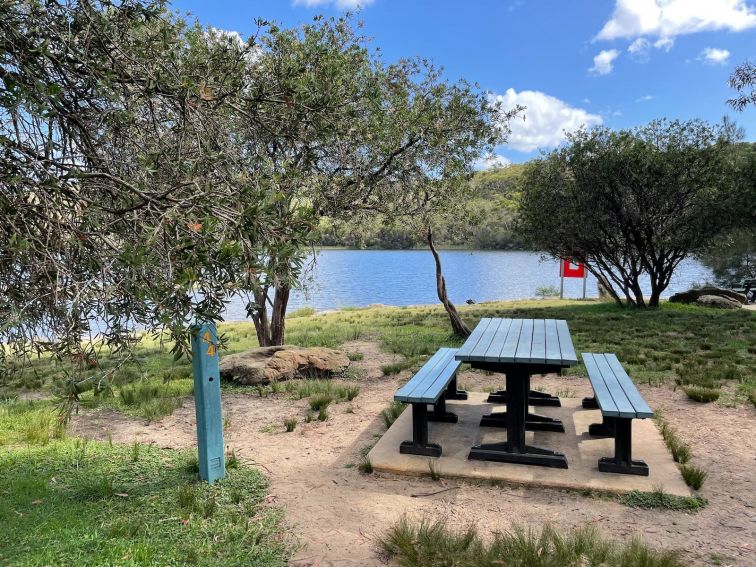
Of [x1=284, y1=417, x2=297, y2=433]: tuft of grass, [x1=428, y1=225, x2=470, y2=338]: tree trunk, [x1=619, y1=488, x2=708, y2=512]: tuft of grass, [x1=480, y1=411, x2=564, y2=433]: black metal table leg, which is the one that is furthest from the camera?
[x1=428, y1=225, x2=470, y2=338]: tree trunk

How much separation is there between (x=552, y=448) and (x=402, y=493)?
64.4 inches

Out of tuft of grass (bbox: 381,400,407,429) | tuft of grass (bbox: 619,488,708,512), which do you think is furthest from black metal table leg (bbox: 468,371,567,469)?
tuft of grass (bbox: 381,400,407,429)

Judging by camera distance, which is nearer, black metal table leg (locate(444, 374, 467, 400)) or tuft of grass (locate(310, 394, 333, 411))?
tuft of grass (locate(310, 394, 333, 411))

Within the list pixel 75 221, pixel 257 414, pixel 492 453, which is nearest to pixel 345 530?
pixel 492 453

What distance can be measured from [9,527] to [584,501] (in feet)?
13.0

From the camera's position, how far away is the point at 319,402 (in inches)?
253

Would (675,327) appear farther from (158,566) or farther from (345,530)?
(158,566)

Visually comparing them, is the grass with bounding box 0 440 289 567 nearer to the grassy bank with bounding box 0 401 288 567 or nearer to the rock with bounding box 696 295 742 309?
the grassy bank with bounding box 0 401 288 567

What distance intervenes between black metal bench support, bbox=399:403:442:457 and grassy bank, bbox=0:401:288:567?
52.0 inches

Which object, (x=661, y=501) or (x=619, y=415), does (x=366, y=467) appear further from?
(x=661, y=501)

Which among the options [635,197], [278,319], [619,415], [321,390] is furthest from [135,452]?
[635,197]

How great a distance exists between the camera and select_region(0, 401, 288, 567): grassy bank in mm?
3057

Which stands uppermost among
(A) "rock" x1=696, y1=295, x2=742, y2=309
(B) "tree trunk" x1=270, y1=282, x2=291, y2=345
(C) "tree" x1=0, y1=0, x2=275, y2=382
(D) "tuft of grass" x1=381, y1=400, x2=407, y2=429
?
(C) "tree" x1=0, y1=0, x2=275, y2=382

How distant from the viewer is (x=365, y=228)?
1161cm
